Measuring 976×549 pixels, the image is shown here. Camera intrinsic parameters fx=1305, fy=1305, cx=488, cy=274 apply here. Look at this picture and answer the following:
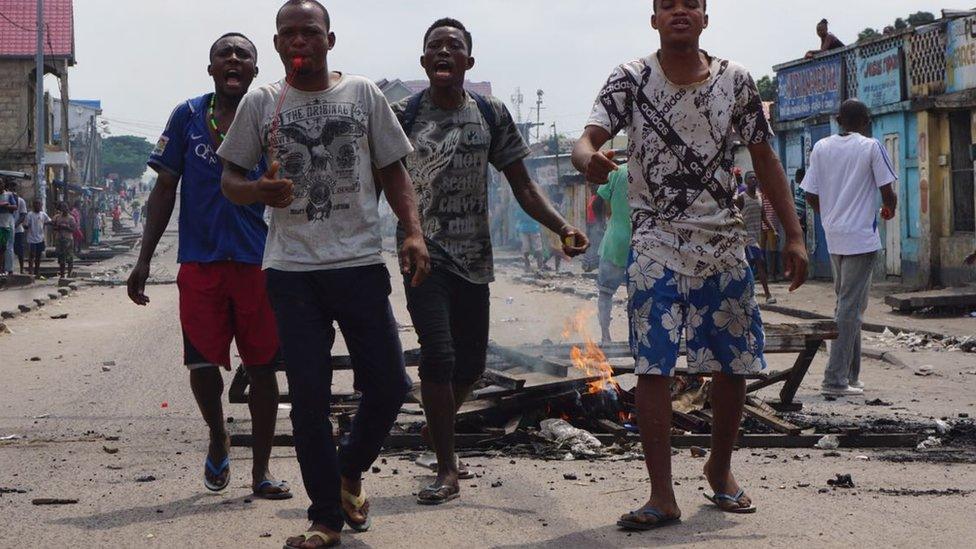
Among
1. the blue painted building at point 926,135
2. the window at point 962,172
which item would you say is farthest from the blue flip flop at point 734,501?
the window at point 962,172

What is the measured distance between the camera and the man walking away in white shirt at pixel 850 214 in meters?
9.13

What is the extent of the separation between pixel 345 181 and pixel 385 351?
65 cm

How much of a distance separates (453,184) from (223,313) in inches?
45.7

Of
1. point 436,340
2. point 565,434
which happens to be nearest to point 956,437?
point 565,434

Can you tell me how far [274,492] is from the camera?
5.59m

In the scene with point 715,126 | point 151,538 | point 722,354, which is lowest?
point 151,538

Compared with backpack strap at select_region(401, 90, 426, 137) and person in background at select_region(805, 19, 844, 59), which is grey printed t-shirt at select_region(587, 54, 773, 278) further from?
person in background at select_region(805, 19, 844, 59)

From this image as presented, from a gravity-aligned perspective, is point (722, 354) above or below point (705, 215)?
below

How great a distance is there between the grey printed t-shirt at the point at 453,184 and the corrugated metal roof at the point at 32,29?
44.3 metres

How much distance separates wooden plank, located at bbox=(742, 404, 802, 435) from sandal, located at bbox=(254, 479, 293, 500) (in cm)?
269

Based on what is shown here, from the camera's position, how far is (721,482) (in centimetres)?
516

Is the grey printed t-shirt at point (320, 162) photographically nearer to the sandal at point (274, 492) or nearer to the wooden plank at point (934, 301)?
the sandal at point (274, 492)

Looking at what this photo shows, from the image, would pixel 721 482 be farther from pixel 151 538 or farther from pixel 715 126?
pixel 151 538

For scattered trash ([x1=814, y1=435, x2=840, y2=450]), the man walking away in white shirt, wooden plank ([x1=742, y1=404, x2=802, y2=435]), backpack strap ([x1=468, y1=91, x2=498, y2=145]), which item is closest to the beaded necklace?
backpack strap ([x1=468, y1=91, x2=498, y2=145])
